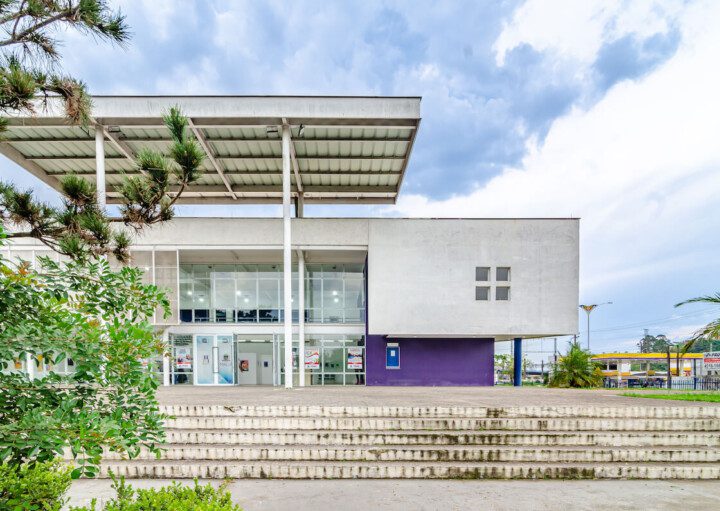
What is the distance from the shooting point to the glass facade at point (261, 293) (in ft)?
51.2

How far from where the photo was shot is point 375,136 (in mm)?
13953

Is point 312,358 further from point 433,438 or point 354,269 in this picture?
point 433,438

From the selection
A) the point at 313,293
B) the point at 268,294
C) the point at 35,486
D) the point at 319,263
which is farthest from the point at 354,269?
the point at 35,486

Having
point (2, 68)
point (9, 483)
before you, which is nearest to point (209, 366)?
point (9, 483)

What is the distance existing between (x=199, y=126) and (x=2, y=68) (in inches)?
393

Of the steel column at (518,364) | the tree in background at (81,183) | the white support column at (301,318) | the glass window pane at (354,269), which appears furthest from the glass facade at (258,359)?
the tree in background at (81,183)

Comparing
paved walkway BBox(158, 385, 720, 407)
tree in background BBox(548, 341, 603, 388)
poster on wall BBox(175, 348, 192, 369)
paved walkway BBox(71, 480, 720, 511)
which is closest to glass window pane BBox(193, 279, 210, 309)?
poster on wall BBox(175, 348, 192, 369)

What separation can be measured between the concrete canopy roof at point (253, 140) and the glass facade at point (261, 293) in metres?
4.39

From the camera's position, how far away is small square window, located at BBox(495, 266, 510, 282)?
13.7 m

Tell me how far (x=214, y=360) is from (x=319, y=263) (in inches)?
233

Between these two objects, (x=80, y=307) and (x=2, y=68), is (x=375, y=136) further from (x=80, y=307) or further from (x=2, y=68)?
(x=80, y=307)

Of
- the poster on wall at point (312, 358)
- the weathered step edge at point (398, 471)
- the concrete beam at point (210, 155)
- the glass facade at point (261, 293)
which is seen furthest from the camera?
the glass facade at point (261, 293)

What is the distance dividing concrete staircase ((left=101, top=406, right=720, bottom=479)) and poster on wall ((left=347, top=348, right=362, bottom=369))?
8176 mm

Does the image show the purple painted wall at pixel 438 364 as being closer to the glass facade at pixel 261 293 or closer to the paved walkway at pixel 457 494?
the glass facade at pixel 261 293
